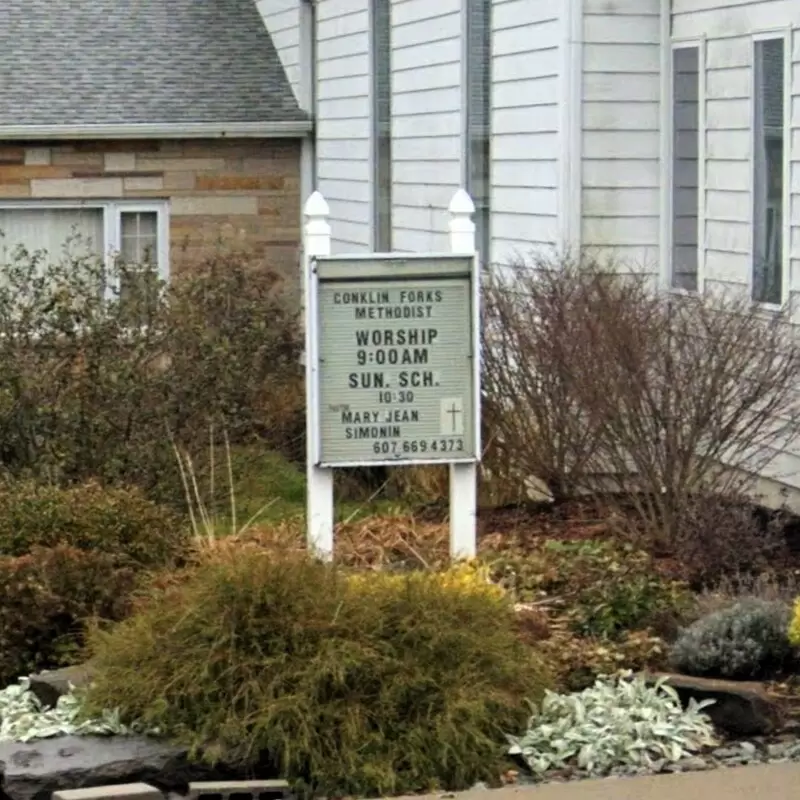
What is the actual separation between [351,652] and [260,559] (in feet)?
1.98

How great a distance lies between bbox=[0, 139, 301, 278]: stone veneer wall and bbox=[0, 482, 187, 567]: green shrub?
11.2m

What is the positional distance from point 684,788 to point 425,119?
1006 centimetres

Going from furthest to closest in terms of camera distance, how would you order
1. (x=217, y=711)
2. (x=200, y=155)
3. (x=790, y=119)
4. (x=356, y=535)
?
(x=200, y=155) → (x=790, y=119) → (x=356, y=535) → (x=217, y=711)

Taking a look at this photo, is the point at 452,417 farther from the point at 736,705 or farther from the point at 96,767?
the point at 96,767

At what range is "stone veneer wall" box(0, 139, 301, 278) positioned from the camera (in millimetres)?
20141

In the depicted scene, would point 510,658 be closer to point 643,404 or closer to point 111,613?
point 111,613

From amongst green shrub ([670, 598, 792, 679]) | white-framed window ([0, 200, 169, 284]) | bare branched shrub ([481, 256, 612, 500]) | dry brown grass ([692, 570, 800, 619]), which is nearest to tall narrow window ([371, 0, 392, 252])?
white-framed window ([0, 200, 169, 284])

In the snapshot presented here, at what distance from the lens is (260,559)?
7.18 m

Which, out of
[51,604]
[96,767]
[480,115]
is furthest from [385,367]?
[480,115]

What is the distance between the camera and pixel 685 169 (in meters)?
12.5

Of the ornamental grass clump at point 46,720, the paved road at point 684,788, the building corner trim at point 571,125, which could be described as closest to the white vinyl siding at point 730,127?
the building corner trim at point 571,125

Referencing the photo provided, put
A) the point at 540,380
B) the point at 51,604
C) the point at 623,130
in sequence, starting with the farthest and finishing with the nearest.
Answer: the point at 623,130 < the point at 540,380 < the point at 51,604

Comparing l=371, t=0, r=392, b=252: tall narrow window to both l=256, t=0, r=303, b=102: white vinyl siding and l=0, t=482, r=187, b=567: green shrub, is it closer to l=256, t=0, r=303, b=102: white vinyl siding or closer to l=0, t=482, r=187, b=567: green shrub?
l=256, t=0, r=303, b=102: white vinyl siding

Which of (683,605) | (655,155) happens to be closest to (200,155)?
(655,155)
